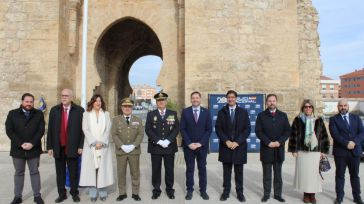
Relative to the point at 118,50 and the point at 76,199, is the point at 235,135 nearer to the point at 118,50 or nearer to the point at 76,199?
the point at 76,199

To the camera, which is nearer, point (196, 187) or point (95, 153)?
point (95, 153)

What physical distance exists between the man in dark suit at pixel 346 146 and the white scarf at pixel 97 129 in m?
3.92

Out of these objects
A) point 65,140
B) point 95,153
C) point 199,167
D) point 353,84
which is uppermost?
point 353,84


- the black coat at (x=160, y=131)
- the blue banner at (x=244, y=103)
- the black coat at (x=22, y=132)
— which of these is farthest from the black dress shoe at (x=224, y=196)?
the blue banner at (x=244, y=103)

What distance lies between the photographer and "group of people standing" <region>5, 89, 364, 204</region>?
19.6 ft

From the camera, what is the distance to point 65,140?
6188 millimetres

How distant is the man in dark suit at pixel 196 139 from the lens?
634cm

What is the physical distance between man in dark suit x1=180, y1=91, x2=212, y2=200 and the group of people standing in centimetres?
2

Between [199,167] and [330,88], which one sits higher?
[330,88]

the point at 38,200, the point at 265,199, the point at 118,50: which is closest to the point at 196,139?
the point at 265,199

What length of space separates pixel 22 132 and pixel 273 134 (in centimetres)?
422

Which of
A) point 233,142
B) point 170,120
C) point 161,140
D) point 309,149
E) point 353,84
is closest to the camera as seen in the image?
point 309,149

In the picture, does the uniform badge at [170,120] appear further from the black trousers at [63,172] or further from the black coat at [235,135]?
the black trousers at [63,172]

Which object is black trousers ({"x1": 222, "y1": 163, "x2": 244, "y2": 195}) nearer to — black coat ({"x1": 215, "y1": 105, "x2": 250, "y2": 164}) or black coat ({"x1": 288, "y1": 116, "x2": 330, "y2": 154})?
black coat ({"x1": 215, "y1": 105, "x2": 250, "y2": 164})
